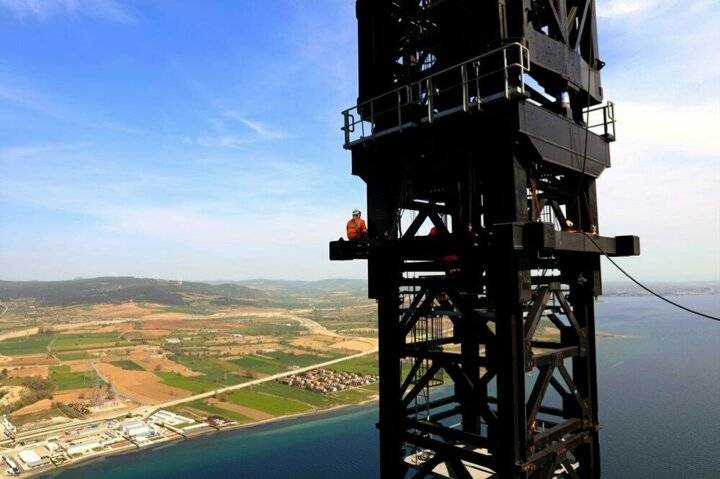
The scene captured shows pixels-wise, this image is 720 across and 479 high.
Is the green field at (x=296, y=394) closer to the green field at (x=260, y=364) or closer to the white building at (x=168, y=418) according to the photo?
the green field at (x=260, y=364)

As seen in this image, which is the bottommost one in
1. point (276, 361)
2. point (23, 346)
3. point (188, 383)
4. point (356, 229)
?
point (276, 361)

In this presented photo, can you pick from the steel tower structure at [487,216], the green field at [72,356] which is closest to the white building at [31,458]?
the green field at [72,356]

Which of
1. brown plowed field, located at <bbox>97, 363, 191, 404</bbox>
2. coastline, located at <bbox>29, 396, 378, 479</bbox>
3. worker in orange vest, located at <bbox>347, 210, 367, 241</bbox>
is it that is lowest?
coastline, located at <bbox>29, 396, 378, 479</bbox>

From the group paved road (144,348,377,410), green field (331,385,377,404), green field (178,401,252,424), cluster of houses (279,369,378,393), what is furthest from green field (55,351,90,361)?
green field (331,385,377,404)

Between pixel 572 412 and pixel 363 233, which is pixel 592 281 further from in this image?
pixel 363 233

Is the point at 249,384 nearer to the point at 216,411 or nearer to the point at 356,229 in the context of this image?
the point at 216,411

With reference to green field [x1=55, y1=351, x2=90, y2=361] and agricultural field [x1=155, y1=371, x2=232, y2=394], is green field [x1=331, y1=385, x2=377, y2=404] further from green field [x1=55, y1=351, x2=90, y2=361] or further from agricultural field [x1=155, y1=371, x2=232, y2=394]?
green field [x1=55, y1=351, x2=90, y2=361]

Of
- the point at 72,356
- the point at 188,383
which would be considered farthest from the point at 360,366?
the point at 72,356

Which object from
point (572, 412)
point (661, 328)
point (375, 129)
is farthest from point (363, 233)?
point (661, 328)
